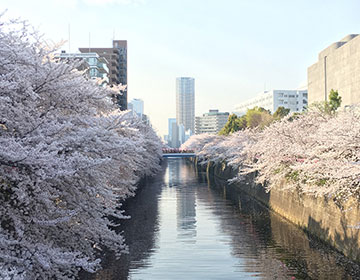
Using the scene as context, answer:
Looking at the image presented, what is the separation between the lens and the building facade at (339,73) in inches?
3009

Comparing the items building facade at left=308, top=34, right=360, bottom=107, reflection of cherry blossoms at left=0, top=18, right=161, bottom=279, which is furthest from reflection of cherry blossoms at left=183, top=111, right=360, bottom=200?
building facade at left=308, top=34, right=360, bottom=107

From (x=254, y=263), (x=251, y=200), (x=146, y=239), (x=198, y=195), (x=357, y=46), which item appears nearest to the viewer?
(x=254, y=263)

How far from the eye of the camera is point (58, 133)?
11.5m

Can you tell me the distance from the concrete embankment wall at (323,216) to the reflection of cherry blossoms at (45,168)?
26.6 feet

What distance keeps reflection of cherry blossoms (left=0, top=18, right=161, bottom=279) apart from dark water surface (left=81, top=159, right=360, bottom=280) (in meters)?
6.05

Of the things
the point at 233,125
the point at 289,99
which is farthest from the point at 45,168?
the point at 289,99

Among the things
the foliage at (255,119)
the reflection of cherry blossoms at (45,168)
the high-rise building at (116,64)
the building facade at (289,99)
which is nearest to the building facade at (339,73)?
the foliage at (255,119)

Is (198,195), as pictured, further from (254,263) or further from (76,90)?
(76,90)

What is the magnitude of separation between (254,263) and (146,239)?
263 inches

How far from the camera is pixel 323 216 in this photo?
73.9ft

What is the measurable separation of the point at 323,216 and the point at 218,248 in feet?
17.0

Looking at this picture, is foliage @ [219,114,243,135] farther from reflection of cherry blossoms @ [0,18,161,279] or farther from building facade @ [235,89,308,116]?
building facade @ [235,89,308,116]

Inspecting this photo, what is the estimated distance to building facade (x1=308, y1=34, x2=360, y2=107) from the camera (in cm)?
7644

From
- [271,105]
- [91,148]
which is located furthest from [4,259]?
[271,105]
